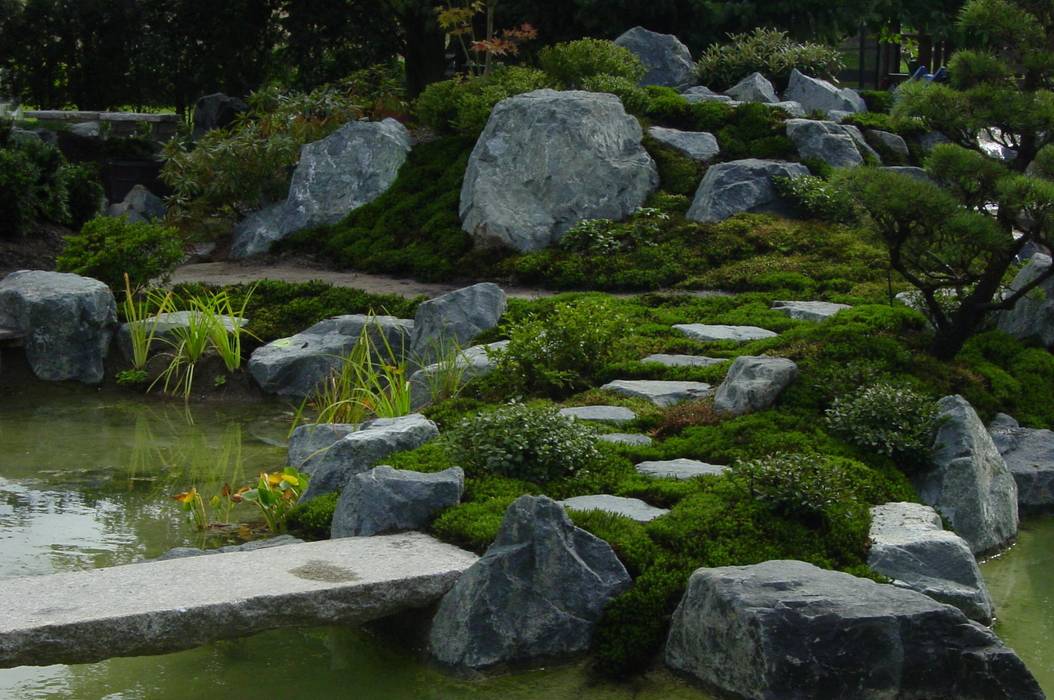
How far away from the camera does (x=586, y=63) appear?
15703 millimetres

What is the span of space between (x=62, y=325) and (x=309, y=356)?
2.20 m

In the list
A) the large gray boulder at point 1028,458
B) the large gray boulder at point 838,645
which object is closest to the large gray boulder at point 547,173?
the large gray boulder at point 1028,458

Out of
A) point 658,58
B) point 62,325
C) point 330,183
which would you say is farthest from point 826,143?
point 62,325

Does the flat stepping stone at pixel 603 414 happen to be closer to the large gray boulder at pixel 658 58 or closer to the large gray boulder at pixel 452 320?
the large gray boulder at pixel 452 320

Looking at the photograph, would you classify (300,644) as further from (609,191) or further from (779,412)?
(609,191)

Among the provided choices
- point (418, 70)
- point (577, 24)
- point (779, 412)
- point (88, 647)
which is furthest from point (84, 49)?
point (88, 647)

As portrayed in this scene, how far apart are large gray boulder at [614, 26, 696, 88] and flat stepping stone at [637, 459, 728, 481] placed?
10732 mm

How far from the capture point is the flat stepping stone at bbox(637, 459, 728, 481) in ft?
23.5

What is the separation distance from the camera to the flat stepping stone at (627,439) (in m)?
7.72

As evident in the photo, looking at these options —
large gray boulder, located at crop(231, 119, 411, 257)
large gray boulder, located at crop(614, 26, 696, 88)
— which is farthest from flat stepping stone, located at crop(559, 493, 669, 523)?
large gray boulder, located at crop(614, 26, 696, 88)

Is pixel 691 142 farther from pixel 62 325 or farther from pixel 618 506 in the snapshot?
pixel 618 506

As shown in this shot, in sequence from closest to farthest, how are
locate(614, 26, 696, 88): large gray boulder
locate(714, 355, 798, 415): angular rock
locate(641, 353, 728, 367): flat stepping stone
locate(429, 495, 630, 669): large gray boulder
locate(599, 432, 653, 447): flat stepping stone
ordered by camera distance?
locate(429, 495, 630, 669): large gray boulder < locate(599, 432, 653, 447): flat stepping stone < locate(714, 355, 798, 415): angular rock < locate(641, 353, 728, 367): flat stepping stone < locate(614, 26, 696, 88): large gray boulder

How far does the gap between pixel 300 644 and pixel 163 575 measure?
0.74 m

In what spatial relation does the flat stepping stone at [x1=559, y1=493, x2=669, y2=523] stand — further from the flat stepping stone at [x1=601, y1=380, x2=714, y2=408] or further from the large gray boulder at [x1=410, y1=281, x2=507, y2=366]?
the large gray boulder at [x1=410, y1=281, x2=507, y2=366]
